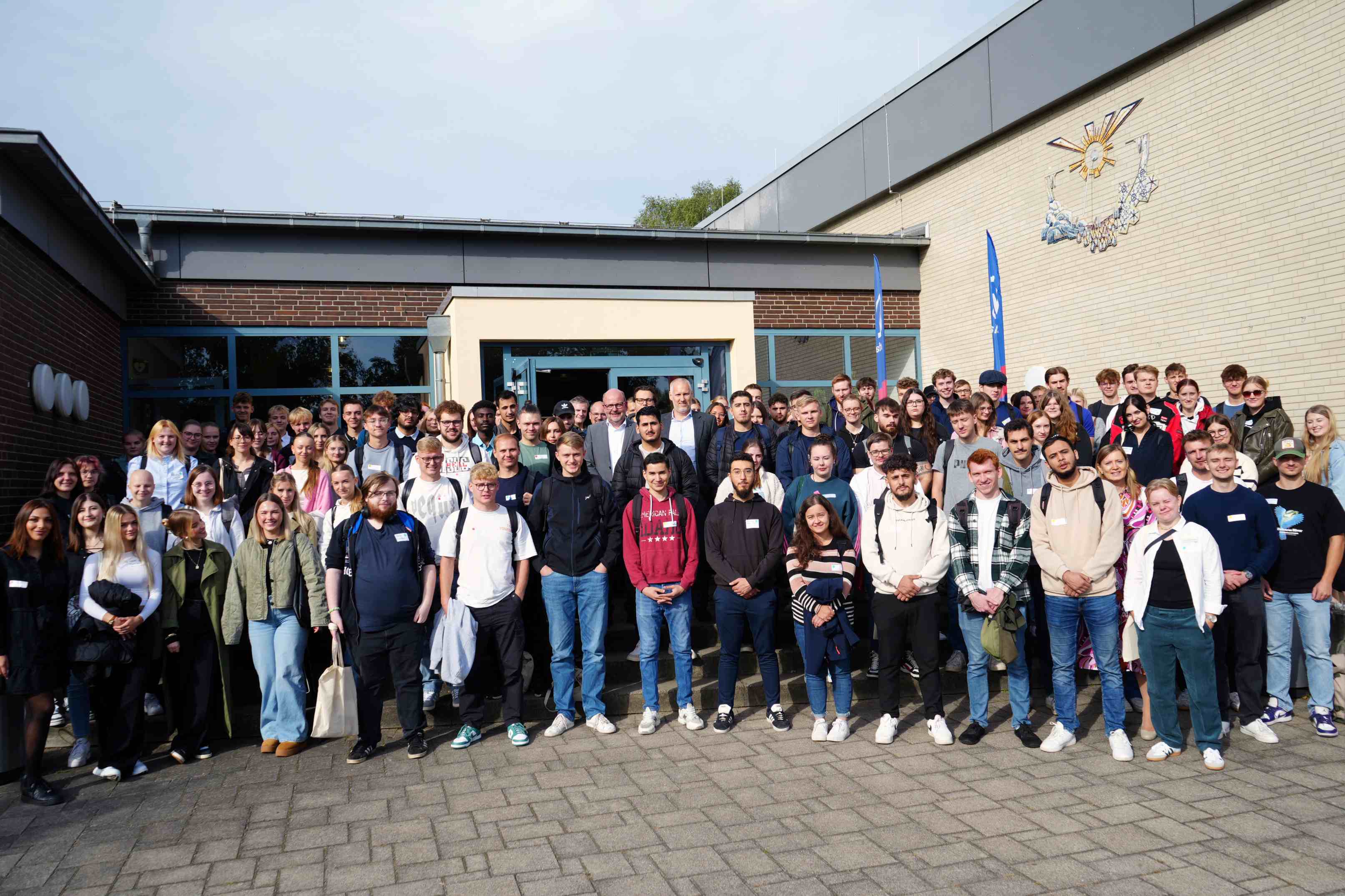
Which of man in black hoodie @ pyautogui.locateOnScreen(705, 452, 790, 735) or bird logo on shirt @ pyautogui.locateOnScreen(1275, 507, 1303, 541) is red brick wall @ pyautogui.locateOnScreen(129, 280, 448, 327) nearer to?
man in black hoodie @ pyautogui.locateOnScreen(705, 452, 790, 735)

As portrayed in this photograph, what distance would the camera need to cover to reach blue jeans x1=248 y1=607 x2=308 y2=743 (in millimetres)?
5781

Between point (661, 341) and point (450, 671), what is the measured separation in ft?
23.7

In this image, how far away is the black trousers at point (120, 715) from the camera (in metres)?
5.45

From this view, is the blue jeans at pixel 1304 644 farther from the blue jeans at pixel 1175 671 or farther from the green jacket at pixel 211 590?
the green jacket at pixel 211 590

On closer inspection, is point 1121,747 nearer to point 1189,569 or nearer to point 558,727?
point 1189,569

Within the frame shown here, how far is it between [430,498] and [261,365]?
6940mm

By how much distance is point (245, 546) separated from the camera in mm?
5867

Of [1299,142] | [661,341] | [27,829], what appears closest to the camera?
[27,829]

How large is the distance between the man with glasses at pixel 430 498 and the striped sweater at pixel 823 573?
7.79 feet

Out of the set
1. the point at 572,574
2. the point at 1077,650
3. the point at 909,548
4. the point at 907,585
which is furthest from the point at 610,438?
the point at 1077,650

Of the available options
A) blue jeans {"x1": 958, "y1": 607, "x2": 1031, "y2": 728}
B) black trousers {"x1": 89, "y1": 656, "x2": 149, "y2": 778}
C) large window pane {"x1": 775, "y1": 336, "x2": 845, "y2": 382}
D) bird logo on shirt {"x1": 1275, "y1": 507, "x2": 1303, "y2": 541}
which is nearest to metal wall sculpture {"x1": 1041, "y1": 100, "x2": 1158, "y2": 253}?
large window pane {"x1": 775, "y1": 336, "x2": 845, "y2": 382}

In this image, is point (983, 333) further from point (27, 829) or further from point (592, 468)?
point (27, 829)

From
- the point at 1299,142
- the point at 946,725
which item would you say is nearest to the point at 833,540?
the point at 946,725

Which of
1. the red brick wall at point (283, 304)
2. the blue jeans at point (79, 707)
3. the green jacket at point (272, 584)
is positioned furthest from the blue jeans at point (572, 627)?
the red brick wall at point (283, 304)
